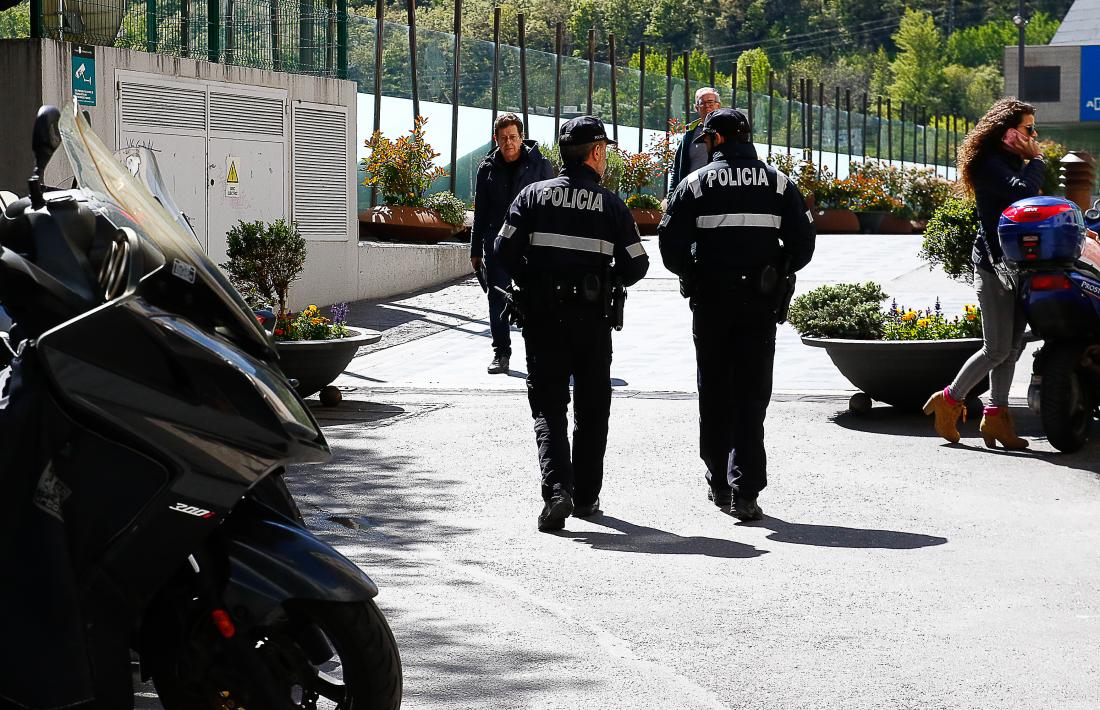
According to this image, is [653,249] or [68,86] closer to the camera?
[68,86]

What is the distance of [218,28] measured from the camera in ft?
53.6

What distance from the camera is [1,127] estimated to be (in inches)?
555

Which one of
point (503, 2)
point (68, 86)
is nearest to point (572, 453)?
point (68, 86)

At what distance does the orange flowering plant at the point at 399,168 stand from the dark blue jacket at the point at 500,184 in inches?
347

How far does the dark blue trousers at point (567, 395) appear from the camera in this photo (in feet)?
24.2

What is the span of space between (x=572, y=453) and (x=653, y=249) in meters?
17.2

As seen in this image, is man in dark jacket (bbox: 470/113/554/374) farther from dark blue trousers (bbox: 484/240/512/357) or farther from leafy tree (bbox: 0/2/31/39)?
leafy tree (bbox: 0/2/31/39)

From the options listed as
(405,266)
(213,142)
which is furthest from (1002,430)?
(405,266)

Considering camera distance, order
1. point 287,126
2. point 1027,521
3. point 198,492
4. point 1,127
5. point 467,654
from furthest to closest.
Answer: point 287,126 → point 1,127 → point 1027,521 → point 467,654 → point 198,492

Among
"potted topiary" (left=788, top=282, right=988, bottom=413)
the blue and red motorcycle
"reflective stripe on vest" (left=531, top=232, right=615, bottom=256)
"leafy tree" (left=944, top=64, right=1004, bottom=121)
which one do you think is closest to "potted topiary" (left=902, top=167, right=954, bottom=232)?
"potted topiary" (left=788, top=282, right=988, bottom=413)

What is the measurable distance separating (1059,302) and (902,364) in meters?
1.51

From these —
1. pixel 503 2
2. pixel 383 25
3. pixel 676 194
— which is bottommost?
pixel 676 194

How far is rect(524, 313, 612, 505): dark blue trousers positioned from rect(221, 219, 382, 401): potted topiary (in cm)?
313

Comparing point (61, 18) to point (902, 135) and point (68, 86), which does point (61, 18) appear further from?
point (902, 135)
